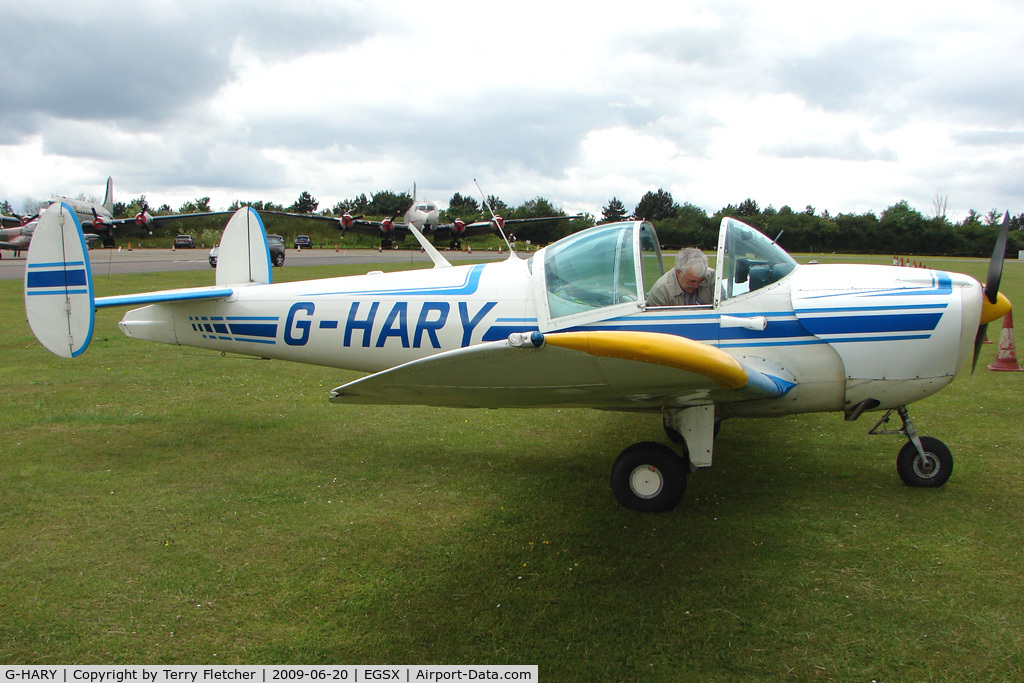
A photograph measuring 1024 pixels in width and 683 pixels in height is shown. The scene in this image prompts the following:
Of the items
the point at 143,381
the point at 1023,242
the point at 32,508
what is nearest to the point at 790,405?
the point at 32,508

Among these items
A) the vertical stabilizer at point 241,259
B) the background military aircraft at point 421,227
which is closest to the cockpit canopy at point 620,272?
the vertical stabilizer at point 241,259

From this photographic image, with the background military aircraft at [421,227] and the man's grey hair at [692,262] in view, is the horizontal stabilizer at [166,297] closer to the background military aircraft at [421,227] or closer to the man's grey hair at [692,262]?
the man's grey hair at [692,262]

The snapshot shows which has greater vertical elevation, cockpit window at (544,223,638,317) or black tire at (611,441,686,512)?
cockpit window at (544,223,638,317)

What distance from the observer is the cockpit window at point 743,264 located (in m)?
4.10

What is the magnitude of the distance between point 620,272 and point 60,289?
4.27 m

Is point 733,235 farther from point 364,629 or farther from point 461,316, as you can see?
point 364,629

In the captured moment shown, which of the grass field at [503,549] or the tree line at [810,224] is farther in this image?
the tree line at [810,224]

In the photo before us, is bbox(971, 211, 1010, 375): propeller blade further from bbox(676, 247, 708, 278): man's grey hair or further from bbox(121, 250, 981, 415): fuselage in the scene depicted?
bbox(676, 247, 708, 278): man's grey hair

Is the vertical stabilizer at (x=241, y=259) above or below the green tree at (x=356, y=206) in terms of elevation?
below

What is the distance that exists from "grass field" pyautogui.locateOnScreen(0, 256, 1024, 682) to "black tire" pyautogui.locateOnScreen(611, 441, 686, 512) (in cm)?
11

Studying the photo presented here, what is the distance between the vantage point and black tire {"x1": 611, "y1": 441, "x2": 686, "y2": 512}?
3.99 metres

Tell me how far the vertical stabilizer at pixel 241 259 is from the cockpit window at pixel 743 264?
3.83 meters

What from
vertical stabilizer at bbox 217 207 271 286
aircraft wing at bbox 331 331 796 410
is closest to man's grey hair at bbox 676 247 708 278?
aircraft wing at bbox 331 331 796 410

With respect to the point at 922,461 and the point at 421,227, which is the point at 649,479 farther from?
the point at 421,227
